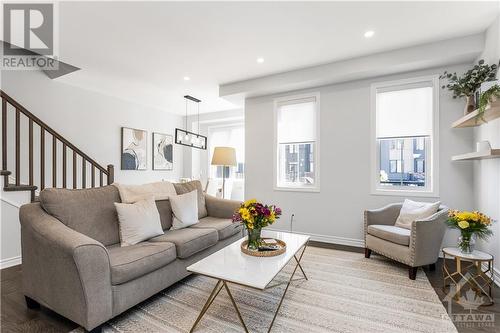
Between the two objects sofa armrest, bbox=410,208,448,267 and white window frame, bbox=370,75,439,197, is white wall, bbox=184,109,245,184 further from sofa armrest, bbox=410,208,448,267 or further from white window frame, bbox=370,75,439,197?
sofa armrest, bbox=410,208,448,267

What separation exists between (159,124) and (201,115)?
1.16m

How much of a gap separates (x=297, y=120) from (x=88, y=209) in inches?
135

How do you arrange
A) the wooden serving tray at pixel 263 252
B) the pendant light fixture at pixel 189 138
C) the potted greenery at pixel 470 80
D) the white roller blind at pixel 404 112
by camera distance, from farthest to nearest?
the pendant light fixture at pixel 189 138
the white roller blind at pixel 404 112
the potted greenery at pixel 470 80
the wooden serving tray at pixel 263 252

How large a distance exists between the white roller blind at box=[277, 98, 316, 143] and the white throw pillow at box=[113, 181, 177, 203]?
231 centimetres

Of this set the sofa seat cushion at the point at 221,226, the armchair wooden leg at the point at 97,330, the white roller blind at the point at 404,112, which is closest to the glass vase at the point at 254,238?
the sofa seat cushion at the point at 221,226

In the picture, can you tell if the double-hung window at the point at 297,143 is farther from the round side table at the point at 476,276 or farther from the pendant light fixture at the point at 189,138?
the round side table at the point at 476,276

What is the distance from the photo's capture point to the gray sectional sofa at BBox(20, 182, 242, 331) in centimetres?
162

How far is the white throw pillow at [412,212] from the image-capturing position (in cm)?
290

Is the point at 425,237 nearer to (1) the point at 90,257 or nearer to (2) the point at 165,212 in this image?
(2) the point at 165,212

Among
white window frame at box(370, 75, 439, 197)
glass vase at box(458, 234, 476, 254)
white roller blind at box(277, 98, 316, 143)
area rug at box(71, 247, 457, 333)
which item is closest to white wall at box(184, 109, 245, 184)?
white roller blind at box(277, 98, 316, 143)

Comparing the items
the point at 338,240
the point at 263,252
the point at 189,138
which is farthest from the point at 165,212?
the point at 338,240

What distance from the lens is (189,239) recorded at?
7.91 ft

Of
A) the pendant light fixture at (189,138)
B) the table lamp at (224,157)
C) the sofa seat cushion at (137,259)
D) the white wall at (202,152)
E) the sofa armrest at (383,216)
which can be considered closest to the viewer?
the sofa seat cushion at (137,259)

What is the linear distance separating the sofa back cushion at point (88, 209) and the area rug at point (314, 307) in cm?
77
